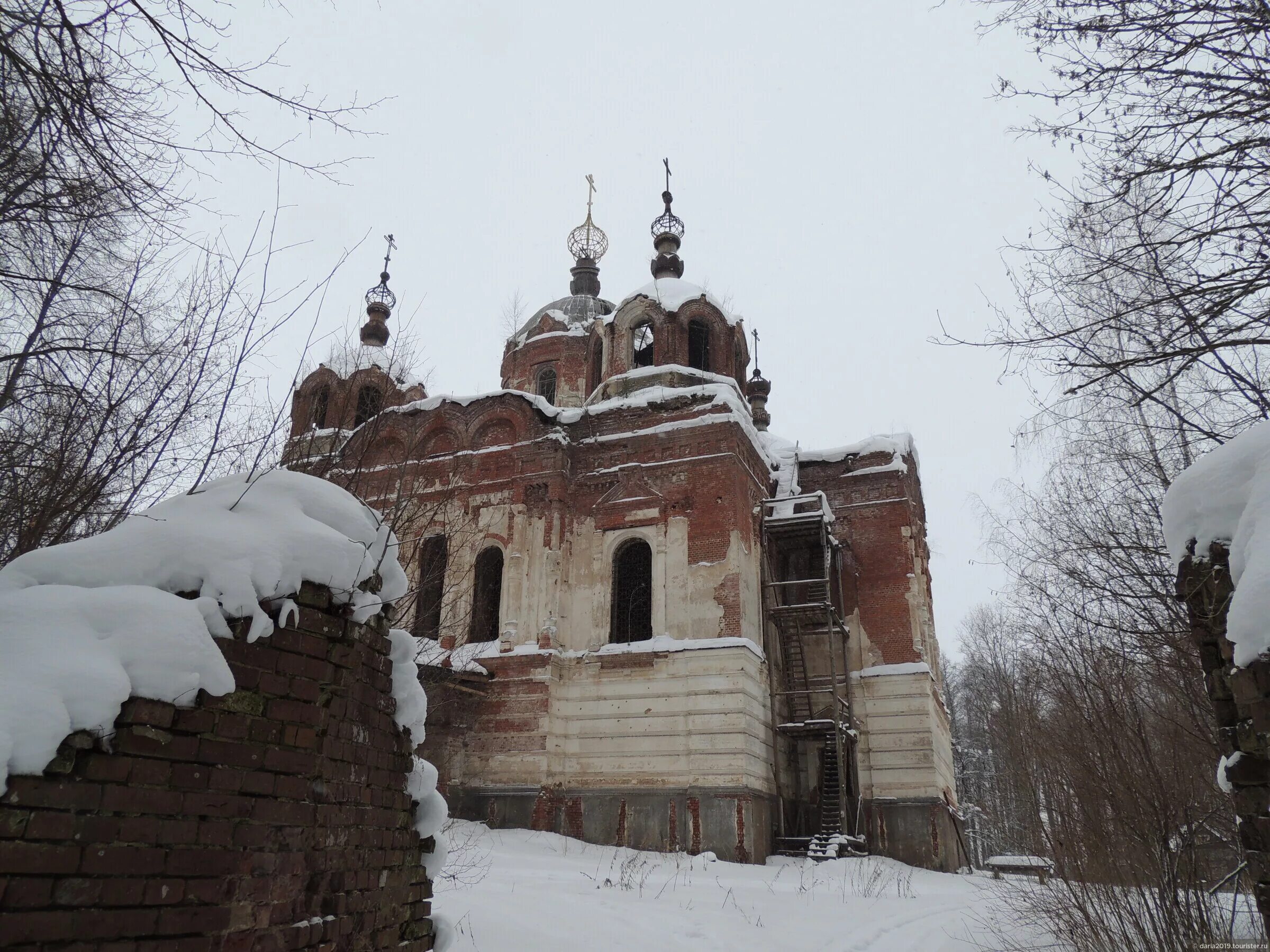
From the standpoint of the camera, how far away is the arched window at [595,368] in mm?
25953

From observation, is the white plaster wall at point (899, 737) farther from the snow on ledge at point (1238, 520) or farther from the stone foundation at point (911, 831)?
the snow on ledge at point (1238, 520)

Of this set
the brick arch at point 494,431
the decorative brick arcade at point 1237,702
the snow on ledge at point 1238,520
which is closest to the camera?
the snow on ledge at point 1238,520

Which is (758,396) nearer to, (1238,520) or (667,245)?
(667,245)

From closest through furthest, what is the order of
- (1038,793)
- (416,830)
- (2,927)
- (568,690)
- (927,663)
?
1. (2,927)
2. (416,830)
3. (1038,793)
4. (568,690)
5. (927,663)

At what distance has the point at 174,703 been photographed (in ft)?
8.66

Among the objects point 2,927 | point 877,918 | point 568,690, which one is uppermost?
point 568,690

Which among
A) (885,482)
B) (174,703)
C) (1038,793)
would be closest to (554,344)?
(885,482)

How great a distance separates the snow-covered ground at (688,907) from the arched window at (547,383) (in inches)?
597

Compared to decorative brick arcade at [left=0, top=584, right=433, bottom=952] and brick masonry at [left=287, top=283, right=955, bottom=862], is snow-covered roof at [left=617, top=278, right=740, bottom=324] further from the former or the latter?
decorative brick arcade at [left=0, top=584, right=433, bottom=952]

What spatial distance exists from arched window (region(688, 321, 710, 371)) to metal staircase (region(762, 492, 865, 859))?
14.4 ft

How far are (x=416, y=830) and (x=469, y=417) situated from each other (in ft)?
53.2

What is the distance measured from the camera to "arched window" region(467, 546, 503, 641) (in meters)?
17.9

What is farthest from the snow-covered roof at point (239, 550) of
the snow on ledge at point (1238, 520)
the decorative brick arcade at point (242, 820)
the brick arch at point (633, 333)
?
the brick arch at point (633, 333)

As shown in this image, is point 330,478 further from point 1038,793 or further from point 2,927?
point 1038,793
